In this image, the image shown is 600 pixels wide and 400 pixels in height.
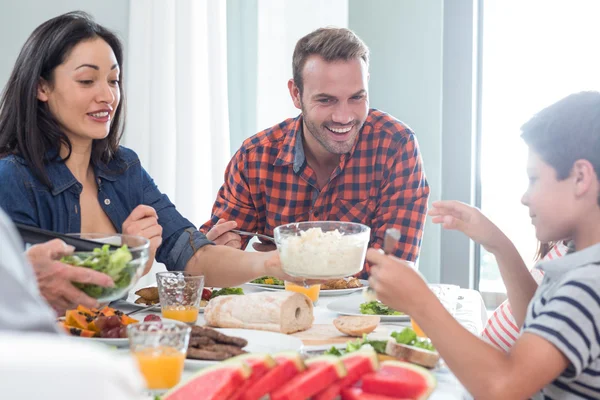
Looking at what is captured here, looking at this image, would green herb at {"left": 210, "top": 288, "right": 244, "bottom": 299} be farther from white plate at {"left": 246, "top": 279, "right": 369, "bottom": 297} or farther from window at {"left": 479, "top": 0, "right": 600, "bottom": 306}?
window at {"left": 479, "top": 0, "right": 600, "bottom": 306}

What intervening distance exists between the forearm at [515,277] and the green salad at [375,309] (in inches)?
11.7

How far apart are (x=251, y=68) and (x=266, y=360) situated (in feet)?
10.7

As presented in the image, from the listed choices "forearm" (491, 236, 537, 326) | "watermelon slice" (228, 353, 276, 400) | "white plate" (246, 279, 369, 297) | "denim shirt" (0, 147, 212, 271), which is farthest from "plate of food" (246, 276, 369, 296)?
"watermelon slice" (228, 353, 276, 400)

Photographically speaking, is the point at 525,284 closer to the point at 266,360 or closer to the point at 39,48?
the point at 266,360

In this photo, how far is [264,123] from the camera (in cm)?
411

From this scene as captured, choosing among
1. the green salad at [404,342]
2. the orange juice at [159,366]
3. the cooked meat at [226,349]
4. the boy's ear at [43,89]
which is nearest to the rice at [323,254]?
the green salad at [404,342]

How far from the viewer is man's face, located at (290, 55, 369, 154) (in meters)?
A: 3.01

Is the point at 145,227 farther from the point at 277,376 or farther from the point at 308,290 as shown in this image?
the point at 277,376

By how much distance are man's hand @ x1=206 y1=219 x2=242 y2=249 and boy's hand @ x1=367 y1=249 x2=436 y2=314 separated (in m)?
1.30

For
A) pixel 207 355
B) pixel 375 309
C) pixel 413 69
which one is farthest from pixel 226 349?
pixel 413 69

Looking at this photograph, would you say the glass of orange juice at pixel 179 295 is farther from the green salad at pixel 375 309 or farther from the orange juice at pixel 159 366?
the orange juice at pixel 159 366

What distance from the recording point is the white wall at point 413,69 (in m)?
4.12

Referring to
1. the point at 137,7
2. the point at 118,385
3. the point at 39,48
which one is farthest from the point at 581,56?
the point at 118,385

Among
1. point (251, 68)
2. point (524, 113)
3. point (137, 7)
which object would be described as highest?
point (137, 7)
